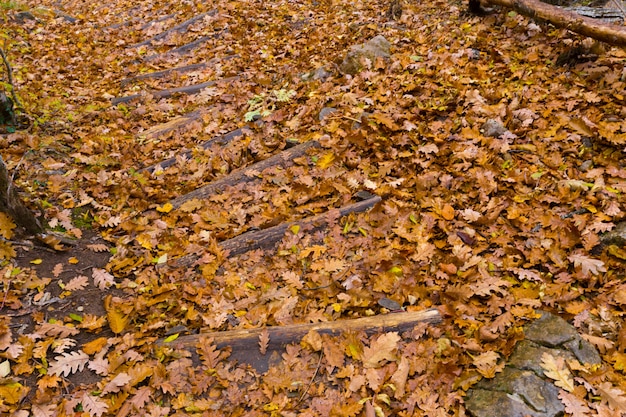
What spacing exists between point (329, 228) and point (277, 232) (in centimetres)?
54

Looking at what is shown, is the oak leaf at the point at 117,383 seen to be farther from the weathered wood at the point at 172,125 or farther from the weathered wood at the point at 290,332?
the weathered wood at the point at 172,125

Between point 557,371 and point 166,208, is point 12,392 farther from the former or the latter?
point 557,371

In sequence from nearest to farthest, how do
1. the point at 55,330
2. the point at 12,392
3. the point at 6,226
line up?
1. the point at 12,392
2. the point at 55,330
3. the point at 6,226

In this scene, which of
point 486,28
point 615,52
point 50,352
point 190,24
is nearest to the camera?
point 50,352

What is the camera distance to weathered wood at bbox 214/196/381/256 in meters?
4.17

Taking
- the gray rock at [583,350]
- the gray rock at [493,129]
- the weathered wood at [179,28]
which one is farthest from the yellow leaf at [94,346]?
the weathered wood at [179,28]

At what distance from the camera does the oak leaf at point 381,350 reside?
2.91 meters

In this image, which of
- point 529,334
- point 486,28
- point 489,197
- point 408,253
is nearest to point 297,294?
point 408,253

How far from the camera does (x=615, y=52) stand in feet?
17.3

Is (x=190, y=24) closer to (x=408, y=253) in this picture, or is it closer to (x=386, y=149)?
(x=386, y=149)

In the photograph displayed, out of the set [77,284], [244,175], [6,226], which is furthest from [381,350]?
[6,226]

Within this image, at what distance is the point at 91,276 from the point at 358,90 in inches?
163

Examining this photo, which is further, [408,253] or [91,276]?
[91,276]

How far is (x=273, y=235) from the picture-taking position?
4203 millimetres
